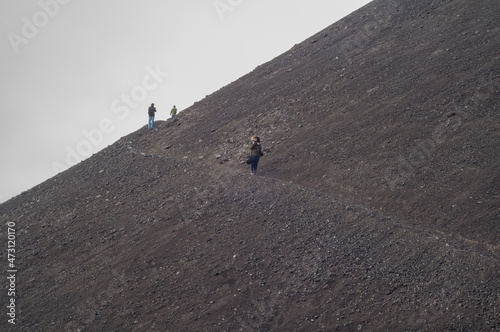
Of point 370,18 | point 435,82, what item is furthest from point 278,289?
point 370,18

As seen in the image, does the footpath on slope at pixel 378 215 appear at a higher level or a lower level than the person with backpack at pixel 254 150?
lower

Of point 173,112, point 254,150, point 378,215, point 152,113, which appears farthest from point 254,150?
point 173,112

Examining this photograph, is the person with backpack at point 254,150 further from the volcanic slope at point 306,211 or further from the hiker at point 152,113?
the hiker at point 152,113

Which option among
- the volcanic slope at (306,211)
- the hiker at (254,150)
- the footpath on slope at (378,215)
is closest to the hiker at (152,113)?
the volcanic slope at (306,211)

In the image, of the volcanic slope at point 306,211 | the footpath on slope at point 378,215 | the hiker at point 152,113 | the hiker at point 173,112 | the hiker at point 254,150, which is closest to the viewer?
the volcanic slope at point 306,211

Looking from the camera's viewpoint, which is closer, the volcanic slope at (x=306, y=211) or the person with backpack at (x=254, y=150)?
the volcanic slope at (x=306, y=211)

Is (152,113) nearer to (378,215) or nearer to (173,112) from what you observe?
(173,112)

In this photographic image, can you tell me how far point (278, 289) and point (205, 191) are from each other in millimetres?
7679

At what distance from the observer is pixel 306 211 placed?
16109 millimetres

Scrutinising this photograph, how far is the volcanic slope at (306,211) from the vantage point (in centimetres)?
1216

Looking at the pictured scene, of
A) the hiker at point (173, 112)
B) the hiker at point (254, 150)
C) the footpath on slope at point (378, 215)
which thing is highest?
the hiker at point (173, 112)

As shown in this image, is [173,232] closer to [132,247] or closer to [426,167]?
[132,247]

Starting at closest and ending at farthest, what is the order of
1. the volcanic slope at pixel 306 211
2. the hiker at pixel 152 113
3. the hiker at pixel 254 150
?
1. the volcanic slope at pixel 306 211
2. the hiker at pixel 254 150
3. the hiker at pixel 152 113

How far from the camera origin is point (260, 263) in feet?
46.3
